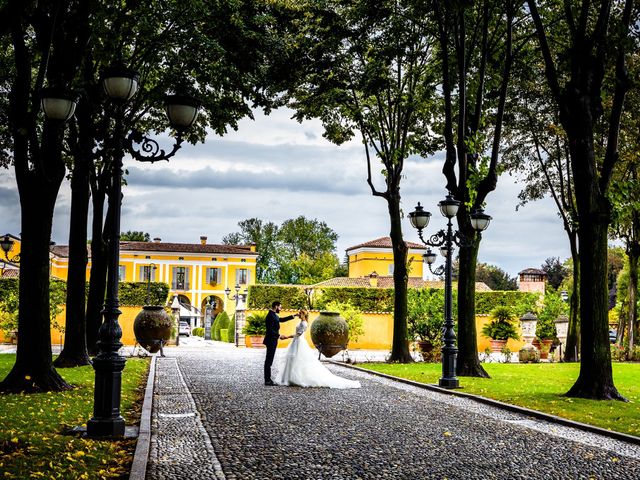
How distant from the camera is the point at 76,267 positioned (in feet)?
56.5

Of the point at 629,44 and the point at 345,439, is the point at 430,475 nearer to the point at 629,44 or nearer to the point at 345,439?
the point at 345,439

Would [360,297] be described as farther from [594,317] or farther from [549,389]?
[594,317]

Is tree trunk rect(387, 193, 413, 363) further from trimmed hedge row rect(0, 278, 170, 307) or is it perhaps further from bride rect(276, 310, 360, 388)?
trimmed hedge row rect(0, 278, 170, 307)

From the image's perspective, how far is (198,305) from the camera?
7619 cm

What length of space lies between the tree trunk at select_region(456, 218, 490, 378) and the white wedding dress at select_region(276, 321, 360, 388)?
3249 millimetres

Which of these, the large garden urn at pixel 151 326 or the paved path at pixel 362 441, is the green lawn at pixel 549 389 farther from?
the large garden urn at pixel 151 326

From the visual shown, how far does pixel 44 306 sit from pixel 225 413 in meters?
4.06

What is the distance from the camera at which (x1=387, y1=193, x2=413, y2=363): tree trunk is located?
2405 cm

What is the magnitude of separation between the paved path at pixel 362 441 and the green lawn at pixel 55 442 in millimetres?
377

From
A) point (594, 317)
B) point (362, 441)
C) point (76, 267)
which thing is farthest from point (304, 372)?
point (362, 441)

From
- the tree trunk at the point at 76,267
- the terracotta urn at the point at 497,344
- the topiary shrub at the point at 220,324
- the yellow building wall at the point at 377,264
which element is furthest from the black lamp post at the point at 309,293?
the yellow building wall at the point at 377,264

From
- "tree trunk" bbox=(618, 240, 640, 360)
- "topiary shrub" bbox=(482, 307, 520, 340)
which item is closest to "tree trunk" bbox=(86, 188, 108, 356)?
"topiary shrub" bbox=(482, 307, 520, 340)

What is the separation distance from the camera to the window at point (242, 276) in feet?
255

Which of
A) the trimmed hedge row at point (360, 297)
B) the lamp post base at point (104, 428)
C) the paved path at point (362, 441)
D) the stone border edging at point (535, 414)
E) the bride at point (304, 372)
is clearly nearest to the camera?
the paved path at point (362, 441)
